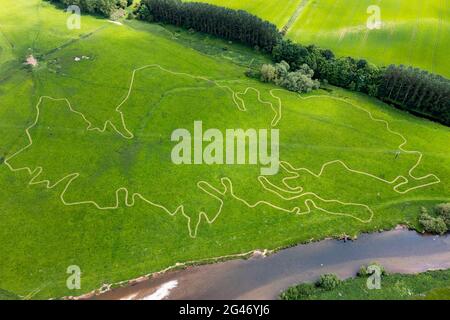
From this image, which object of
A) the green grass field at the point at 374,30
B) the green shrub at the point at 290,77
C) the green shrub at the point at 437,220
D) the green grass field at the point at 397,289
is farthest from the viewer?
the green grass field at the point at 374,30

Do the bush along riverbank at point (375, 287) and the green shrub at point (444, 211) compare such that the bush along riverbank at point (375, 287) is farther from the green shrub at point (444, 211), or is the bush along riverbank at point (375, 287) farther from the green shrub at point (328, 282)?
the green shrub at point (444, 211)

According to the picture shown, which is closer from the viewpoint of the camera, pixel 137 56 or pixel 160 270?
pixel 160 270

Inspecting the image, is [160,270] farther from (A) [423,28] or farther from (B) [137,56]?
(A) [423,28]

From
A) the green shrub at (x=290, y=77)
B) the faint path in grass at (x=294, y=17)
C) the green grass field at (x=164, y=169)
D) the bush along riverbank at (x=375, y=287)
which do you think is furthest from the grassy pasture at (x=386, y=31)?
the bush along riverbank at (x=375, y=287)

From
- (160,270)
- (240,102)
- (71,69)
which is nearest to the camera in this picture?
(160,270)

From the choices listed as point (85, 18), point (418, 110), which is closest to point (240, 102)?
point (418, 110)

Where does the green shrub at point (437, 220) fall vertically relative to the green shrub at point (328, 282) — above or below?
above

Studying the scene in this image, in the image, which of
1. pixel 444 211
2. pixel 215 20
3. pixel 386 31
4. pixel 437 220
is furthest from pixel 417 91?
pixel 215 20
